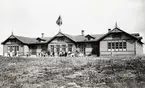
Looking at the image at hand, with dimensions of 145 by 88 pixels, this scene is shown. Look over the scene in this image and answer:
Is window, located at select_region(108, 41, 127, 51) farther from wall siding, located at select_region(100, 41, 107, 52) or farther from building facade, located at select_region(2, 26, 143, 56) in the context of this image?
wall siding, located at select_region(100, 41, 107, 52)

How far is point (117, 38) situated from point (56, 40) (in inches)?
478

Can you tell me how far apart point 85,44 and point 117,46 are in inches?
271

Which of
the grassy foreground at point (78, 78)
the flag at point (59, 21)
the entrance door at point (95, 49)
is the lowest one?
the grassy foreground at point (78, 78)

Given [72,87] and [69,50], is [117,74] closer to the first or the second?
[72,87]

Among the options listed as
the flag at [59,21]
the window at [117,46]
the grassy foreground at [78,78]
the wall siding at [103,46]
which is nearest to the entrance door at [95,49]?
the wall siding at [103,46]

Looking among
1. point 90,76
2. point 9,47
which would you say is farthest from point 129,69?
point 9,47

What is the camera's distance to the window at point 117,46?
38094mm

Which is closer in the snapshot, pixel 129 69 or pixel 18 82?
pixel 18 82

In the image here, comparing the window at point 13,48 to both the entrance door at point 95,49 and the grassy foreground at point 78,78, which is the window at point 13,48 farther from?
the grassy foreground at point 78,78

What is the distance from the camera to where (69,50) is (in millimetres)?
42906

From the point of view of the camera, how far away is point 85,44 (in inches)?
1688

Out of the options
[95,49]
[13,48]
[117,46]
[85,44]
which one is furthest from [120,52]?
[13,48]

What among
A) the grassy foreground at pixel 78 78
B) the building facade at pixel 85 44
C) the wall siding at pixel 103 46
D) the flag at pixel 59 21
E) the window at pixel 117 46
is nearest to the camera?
the grassy foreground at pixel 78 78

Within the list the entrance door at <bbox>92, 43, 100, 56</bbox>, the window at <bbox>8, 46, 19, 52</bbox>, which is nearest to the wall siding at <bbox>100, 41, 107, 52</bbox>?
the entrance door at <bbox>92, 43, 100, 56</bbox>
